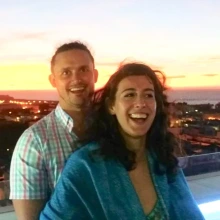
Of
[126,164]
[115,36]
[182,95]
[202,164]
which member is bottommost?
[202,164]

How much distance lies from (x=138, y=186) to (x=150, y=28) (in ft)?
4.59

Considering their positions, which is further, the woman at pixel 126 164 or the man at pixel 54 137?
the man at pixel 54 137

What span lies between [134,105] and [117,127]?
0.10 metres

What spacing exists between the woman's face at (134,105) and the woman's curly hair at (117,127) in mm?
25

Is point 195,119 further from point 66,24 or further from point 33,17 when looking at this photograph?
point 33,17

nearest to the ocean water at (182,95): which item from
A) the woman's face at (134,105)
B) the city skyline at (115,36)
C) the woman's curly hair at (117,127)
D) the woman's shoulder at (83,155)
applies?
the city skyline at (115,36)

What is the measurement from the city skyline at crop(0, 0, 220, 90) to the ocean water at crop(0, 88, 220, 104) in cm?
3

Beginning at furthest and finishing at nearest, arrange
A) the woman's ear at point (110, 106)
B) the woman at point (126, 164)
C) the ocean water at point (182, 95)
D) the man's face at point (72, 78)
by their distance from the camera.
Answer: the ocean water at point (182, 95) → the man's face at point (72, 78) → the woman's ear at point (110, 106) → the woman at point (126, 164)

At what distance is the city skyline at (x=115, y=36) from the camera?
6.85 ft

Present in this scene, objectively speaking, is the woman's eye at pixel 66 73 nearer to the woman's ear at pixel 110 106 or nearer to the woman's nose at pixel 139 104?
the woman's ear at pixel 110 106

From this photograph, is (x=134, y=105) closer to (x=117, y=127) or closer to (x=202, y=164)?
(x=117, y=127)

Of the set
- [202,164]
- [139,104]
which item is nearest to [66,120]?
[139,104]

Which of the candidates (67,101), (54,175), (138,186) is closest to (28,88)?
(67,101)

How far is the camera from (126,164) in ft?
4.15
